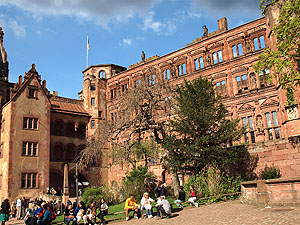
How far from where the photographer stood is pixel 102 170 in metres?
41.3

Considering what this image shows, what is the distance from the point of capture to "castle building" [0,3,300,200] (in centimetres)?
3045

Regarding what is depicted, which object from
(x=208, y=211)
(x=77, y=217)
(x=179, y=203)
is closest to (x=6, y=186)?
(x=77, y=217)

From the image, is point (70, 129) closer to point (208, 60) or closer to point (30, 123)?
point (30, 123)

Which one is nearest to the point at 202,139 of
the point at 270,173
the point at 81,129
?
the point at 270,173

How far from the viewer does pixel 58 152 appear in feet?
128

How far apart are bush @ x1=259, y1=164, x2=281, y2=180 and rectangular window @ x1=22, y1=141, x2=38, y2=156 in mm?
23392

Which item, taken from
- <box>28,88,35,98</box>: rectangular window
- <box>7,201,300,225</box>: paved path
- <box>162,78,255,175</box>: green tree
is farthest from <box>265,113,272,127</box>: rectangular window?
<box>28,88,35,98</box>: rectangular window

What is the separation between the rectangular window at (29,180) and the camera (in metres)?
33.0

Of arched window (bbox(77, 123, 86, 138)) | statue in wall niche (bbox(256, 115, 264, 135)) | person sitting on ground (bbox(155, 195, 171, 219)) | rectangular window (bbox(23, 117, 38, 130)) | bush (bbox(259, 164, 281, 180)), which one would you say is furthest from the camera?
arched window (bbox(77, 123, 86, 138))

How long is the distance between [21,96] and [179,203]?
2406cm

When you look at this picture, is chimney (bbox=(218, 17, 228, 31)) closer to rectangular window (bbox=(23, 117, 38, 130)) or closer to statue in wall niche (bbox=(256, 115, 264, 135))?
statue in wall niche (bbox=(256, 115, 264, 135))

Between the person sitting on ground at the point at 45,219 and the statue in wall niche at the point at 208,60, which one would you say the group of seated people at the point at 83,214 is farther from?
the statue in wall niche at the point at 208,60

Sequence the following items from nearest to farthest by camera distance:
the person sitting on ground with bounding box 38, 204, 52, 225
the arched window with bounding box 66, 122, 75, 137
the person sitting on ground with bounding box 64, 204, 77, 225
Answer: the person sitting on ground with bounding box 38, 204, 52, 225, the person sitting on ground with bounding box 64, 204, 77, 225, the arched window with bounding box 66, 122, 75, 137

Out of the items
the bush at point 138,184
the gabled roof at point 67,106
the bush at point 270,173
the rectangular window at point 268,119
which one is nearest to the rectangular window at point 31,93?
the gabled roof at point 67,106
